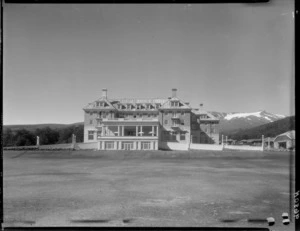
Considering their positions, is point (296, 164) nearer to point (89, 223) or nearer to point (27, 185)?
point (89, 223)

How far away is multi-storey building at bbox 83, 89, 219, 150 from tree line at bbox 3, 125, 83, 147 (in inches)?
65.7

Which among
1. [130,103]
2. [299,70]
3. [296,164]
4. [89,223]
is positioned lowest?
[89,223]

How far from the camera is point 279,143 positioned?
22.2m

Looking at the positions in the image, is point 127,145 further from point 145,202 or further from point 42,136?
point 145,202

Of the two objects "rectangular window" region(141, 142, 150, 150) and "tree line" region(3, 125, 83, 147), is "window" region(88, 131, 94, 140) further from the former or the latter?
"rectangular window" region(141, 142, 150, 150)

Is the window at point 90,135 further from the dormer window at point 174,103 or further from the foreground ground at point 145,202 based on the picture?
the foreground ground at point 145,202

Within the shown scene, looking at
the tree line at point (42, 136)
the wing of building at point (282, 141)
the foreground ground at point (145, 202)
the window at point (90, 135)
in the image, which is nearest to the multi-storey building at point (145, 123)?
the window at point (90, 135)

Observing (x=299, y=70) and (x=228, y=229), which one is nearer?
(x=299, y=70)

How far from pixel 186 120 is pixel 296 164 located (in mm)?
24282

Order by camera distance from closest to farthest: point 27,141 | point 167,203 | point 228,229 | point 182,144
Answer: point 228,229 → point 167,203 → point 27,141 → point 182,144

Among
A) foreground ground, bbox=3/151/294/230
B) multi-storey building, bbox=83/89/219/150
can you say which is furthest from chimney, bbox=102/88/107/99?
foreground ground, bbox=3/151/294/230

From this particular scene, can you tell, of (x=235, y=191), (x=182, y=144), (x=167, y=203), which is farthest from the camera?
(x=182, y=144)

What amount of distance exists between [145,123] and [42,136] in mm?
10277

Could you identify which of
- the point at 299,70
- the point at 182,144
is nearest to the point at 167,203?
the point at 299,70
